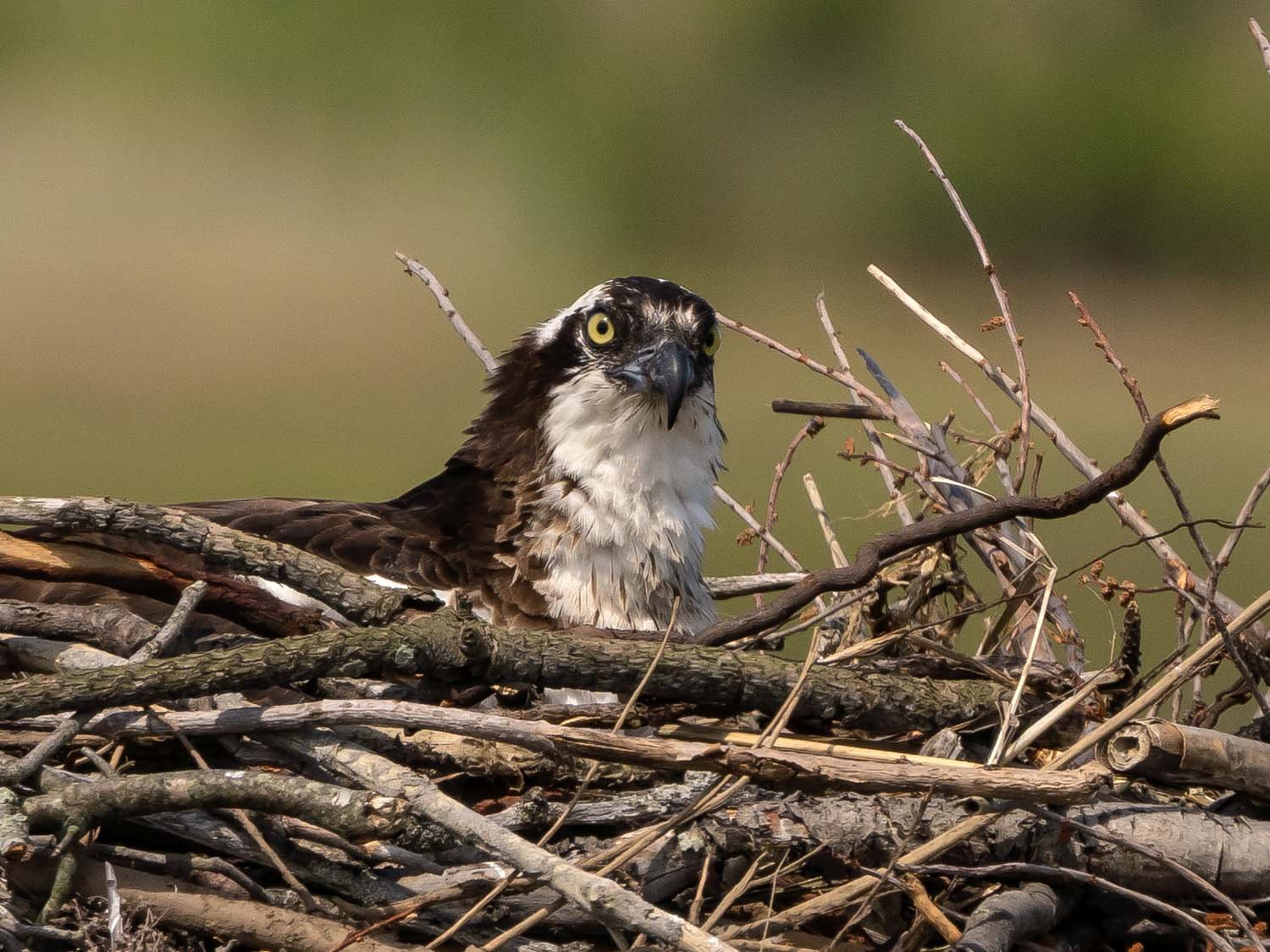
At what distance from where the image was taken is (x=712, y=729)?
3.29 m

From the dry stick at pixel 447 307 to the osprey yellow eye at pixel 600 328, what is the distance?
15.1 inches

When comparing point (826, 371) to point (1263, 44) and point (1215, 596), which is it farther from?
point (1263, 44)

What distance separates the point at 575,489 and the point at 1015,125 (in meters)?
32.6

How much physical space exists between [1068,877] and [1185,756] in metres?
0.34

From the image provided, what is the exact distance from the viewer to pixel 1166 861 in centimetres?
308

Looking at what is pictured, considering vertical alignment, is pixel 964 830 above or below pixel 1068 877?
above

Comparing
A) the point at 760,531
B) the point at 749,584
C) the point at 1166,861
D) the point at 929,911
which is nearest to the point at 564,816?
the point at 929,911

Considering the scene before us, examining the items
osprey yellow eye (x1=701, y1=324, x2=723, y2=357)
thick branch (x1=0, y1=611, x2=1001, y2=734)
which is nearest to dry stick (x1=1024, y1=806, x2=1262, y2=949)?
thick branch (x1=0, y1=611, x2=1001, y2=734)

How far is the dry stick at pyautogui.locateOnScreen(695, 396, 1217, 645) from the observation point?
3078 mm

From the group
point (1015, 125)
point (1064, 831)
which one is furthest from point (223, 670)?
point (1015, 125)

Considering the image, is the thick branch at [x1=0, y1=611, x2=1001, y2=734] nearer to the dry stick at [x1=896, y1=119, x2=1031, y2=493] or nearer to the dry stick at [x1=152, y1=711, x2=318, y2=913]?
the dry stick at [x1=152, y1=711, x2=318, y2=913]

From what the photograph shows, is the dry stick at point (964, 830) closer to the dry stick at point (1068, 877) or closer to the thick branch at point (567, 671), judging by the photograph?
the dry stick at point (1068, 877)

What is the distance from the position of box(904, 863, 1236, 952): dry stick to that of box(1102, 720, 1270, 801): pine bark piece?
0.23 meters

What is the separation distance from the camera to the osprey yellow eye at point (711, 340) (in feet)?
15.5
